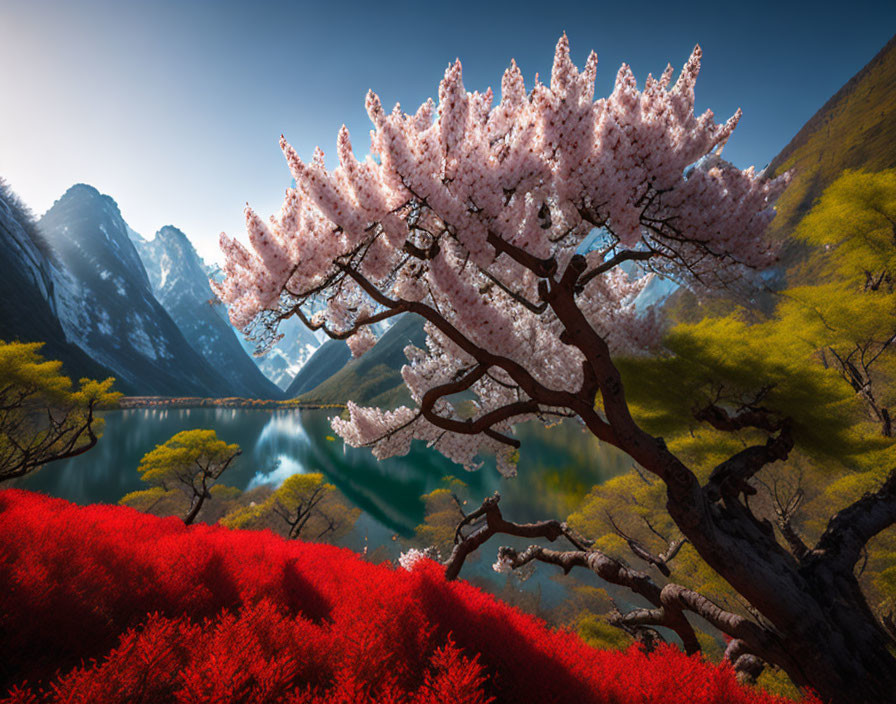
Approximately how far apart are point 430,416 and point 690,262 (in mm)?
5210

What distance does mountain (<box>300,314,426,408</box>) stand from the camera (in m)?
131

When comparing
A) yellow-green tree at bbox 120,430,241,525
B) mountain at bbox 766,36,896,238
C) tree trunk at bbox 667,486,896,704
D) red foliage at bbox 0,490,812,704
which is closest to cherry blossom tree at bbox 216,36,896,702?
tree trunk at bbox 667,486,896,704

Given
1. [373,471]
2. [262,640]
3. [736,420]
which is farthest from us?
[373,471]

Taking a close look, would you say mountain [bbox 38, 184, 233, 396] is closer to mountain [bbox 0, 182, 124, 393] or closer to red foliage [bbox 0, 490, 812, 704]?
mountain [bbox 0, 182, 124, 393]

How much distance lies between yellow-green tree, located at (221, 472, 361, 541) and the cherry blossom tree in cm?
2226

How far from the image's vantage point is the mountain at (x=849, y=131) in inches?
1571

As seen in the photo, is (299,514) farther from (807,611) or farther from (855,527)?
(855,527)

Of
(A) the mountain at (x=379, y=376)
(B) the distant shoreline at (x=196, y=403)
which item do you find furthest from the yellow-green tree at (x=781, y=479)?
(A) the mountain at (x=379, y=376)

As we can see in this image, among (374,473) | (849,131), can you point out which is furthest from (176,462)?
(849,131)

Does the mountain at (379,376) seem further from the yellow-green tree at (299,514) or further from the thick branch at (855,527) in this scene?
the thick branch at (855,527)

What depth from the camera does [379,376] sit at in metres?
146

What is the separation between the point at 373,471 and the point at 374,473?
1.23m

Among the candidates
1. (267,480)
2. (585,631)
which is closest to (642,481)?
(585,631)

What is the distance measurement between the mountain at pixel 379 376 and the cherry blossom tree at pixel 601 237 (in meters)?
117
